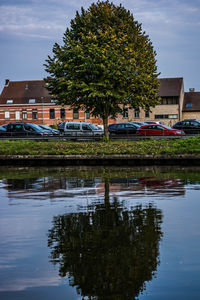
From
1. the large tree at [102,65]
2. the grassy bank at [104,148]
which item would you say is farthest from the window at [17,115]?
the grassy bank at [104,148]

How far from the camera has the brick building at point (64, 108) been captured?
7894cm

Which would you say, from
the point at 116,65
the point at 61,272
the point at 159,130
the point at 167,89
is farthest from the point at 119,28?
the point at 167,89

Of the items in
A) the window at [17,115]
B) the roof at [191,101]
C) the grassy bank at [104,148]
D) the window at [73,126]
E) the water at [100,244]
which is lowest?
the water at [100,244]

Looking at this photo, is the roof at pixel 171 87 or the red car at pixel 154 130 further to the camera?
the roof at pixel 171 87

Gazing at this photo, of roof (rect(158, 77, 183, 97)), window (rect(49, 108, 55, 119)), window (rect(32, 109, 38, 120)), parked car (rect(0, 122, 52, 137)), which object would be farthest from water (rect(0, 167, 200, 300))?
window (rect(32, 109, 38, 120))

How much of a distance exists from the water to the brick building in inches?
2523

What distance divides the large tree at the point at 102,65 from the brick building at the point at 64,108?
42.5 meters

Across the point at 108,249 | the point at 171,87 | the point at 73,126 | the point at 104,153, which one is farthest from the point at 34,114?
the point at 108,249

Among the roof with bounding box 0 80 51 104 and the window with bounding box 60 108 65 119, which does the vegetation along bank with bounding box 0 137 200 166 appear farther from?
the roof with bounding box 0 80 51 104

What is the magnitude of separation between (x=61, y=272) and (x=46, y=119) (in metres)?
74.4

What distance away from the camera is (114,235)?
9.01 m

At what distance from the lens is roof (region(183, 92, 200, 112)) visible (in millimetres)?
80912

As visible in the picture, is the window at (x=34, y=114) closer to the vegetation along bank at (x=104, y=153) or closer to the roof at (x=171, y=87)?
the roof at (x=171, y=87)

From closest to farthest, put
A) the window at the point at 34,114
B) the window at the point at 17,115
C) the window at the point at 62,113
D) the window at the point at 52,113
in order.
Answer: the window at the point at 62,113, the window at the point at 52,113, the window at the point at 34,114, the window at the point at 17,115
